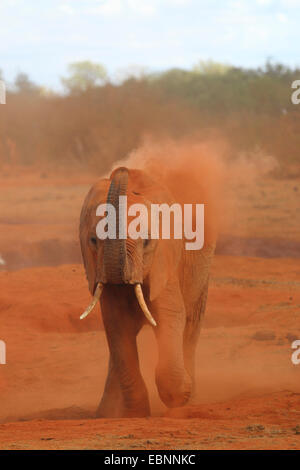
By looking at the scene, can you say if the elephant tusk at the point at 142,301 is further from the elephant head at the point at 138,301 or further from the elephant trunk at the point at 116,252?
the elephant trunk at the point at 116,252

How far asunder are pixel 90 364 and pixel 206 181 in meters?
2.57

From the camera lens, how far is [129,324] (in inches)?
268

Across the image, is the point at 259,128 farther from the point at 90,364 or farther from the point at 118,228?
the point at 118,228

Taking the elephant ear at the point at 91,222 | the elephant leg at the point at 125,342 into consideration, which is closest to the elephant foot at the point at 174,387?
the elephant leg at the point at 125,342

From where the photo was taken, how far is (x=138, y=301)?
6.47 metres

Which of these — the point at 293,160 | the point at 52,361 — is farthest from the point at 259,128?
the point at 52,361

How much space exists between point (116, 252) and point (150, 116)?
2196 centimetres

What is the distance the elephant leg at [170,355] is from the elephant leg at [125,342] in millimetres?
194

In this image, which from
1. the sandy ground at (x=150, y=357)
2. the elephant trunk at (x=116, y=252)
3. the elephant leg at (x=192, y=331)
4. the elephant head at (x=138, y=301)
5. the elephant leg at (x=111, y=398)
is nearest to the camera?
the sandy ground at (x=150, y=357)

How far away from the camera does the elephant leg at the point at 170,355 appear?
261 inches

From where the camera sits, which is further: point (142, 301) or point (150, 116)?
point (150, 116)

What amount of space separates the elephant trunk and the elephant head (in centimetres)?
8

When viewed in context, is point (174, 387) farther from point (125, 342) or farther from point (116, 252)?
point (116, 252)

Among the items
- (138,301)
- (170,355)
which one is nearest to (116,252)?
(138,301)
